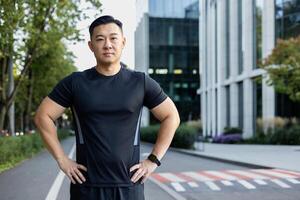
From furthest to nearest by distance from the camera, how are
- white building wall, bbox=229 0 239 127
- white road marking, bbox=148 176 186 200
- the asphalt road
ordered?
white building wall, bbox=229 0 239 127, the asphalt road, white road marking, bbox=148 176 186 200

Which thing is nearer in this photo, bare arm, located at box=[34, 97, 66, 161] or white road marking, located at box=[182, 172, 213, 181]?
bare arm, located at box=[34, 97, 66, 161]

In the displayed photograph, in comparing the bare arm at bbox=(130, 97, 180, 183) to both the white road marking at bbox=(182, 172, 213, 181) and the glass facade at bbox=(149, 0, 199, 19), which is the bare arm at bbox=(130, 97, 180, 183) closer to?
the white road marking at bbox=(182, 172, 213, 181)

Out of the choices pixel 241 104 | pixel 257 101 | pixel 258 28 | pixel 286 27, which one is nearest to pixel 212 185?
pixel 286 27

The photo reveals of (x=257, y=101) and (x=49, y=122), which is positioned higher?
(x=257, y=101)

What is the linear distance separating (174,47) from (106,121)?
265ft

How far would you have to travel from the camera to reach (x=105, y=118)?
326 cm

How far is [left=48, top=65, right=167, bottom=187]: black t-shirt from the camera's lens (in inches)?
128

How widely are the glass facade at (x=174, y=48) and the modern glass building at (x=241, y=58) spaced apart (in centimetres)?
1159

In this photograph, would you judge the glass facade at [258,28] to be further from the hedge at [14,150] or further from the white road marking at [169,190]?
the white road marking at [169,190]

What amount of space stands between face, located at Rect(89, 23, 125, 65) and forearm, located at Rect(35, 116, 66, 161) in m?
0.49

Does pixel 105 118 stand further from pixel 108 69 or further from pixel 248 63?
pixel 248 63

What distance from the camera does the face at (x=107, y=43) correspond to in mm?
3346

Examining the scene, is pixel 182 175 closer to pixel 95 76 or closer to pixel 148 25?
pixel 95 76

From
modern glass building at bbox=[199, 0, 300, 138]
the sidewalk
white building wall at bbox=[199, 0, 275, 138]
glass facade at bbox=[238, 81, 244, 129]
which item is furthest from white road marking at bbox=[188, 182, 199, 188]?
glass facade at bbox=[238, 81, 244, 129]
